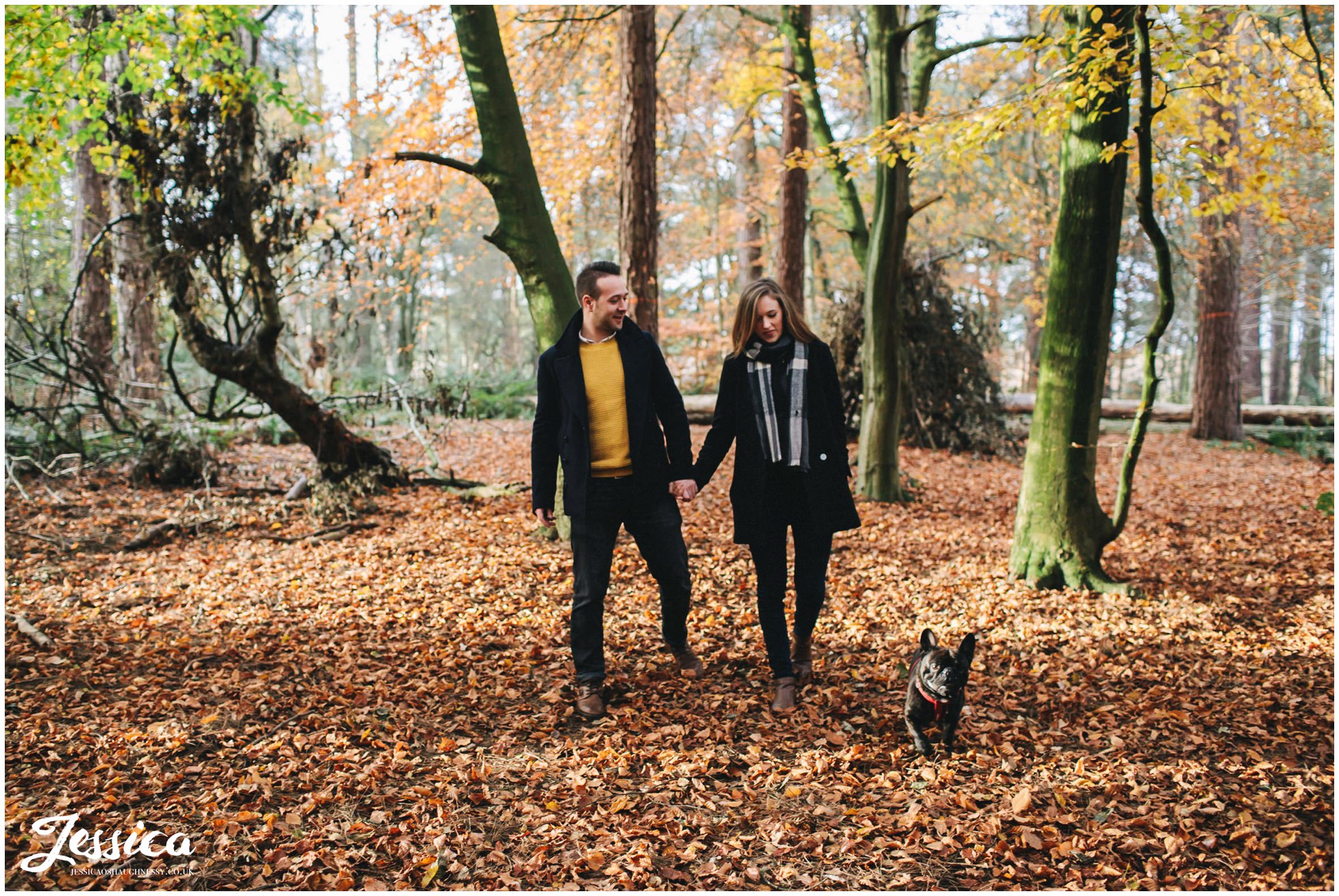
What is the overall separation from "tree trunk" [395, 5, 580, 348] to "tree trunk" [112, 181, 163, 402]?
128 inches

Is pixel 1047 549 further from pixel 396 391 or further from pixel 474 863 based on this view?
pixel 396 391

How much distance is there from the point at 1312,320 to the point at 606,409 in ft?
73.8

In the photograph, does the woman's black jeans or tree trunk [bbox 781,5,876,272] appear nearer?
the woman's black jeans

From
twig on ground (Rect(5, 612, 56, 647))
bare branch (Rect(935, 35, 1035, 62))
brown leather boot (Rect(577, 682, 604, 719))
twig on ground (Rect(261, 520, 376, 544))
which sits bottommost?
brown leather boot (Rect(577, 682, 604, 719))

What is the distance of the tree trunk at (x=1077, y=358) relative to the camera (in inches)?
198

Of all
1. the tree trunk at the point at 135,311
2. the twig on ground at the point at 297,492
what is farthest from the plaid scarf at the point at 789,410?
the tree trunk at the point at 135,311

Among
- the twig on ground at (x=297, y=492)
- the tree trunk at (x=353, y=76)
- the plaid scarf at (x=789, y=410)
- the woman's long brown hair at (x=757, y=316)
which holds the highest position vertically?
the tree trunk at (x=353, y=76)

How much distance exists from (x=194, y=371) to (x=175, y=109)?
8384 millimetres

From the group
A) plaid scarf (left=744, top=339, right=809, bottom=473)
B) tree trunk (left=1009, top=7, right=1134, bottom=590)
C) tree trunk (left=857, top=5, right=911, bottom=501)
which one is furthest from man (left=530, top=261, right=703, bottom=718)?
tree trunk (left=857, top=5, right=911, bottom=501)

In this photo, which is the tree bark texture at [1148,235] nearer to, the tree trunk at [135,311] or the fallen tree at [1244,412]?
the tree trunk at [135,311]

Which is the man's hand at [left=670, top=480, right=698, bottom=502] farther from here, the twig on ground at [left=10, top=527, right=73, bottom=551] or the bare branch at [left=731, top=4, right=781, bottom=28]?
the bare branch at [left=731, top=4, right=781, bottom=28]

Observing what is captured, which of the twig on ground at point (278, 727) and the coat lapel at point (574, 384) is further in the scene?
the coat lapel at point (574, 384)

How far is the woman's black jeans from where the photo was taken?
3.63m

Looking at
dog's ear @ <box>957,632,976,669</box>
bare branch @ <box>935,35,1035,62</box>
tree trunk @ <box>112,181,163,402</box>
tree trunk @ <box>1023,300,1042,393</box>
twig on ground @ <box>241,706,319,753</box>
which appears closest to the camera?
dog's ear @ <box>957,632,976,669</box>
